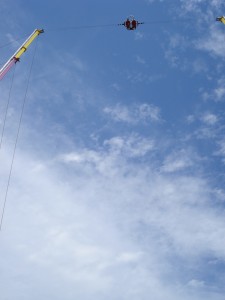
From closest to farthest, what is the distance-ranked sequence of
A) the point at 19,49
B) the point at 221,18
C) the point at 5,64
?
the point at 5,64 → the point at 19,49 → the point at 221,18

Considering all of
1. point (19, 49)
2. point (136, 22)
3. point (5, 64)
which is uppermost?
point (136, 22)

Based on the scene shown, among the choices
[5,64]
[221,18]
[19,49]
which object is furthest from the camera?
[221,18]

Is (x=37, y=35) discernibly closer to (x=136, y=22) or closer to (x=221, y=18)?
(x=136, y=22)

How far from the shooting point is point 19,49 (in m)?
58.9

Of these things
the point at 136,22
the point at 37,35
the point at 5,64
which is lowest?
the point at 5,64

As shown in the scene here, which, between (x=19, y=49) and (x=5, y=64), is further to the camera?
(x=19, y=49)

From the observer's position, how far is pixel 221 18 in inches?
2586

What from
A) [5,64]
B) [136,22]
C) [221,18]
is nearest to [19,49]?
[5,64]

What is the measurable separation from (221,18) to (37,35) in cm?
3567

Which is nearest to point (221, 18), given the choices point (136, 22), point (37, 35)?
point (136, 22)

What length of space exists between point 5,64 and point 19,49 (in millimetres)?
8619

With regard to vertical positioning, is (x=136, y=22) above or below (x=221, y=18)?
below

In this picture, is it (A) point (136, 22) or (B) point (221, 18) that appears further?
(B) point (221, 18)

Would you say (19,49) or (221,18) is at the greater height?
(221,18)
